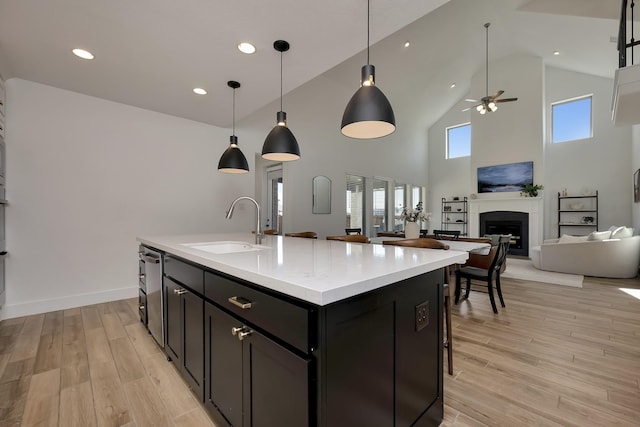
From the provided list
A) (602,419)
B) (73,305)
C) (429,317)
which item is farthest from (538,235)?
(73,305)

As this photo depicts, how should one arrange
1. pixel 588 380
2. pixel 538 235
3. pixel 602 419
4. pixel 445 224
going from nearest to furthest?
pixel 602 419
pixel 588 380
pixel 538 235
pixel 445 224

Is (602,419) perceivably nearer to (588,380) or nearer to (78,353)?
(588,380)

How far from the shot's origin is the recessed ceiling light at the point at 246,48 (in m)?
2.35

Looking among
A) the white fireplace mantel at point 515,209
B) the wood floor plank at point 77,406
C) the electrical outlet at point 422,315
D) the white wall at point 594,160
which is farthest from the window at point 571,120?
the wood floor plank at point 77,406

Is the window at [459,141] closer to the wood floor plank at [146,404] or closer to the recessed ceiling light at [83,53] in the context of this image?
the recessed ceiling light at [83,53]

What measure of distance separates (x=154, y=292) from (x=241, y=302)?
148 cm

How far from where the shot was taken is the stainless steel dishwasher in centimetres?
201

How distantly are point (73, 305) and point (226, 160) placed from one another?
2601 mm

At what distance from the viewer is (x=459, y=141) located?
30.3ft

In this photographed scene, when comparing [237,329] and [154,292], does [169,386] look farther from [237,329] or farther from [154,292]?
[237,329]

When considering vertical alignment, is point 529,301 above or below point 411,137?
below

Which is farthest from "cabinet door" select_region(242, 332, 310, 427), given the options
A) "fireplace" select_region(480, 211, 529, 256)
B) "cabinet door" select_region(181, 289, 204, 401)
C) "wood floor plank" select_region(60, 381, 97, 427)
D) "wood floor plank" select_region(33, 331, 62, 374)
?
"fireplace" select_region(480, 211, 529, 256)

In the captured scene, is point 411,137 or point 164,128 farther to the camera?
point 411,137

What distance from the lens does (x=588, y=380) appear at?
1.80 metres
